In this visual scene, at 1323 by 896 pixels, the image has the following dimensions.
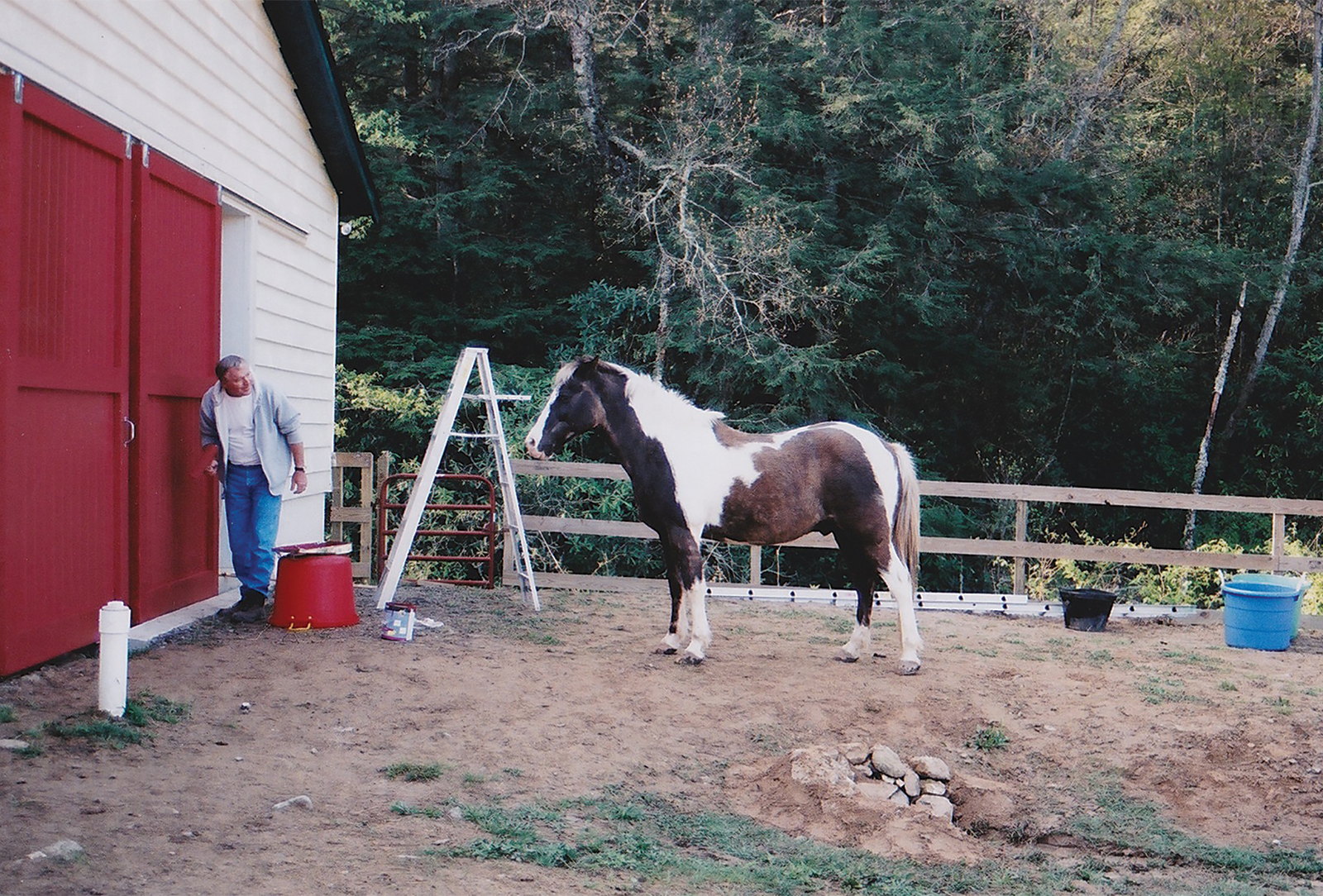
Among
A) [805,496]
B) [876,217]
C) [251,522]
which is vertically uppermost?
[876,217]

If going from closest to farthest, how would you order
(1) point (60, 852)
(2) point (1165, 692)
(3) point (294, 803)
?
(1) point (60, 852)
(3) point (294, 803)
(2) point (1165, 692)

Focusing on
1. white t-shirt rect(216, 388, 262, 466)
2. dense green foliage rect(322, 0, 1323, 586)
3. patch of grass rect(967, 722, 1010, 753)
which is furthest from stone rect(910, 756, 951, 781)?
dense green foliage rect(322, 0, 1323, 586)

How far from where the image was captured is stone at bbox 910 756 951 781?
5066 millimetres

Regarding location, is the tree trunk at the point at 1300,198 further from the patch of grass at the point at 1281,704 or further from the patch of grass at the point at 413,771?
the patch of grass at the point at 413,771

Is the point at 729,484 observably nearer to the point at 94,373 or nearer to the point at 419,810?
the point at 419,810

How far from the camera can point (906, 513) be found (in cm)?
735

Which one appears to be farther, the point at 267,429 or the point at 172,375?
the point at 267,429

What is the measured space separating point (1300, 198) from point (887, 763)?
16150 millimetres

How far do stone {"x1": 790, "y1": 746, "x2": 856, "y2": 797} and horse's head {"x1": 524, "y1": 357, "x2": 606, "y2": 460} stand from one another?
10.0 feet

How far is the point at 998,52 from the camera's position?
16.2m

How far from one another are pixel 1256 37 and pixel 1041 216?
260 inches

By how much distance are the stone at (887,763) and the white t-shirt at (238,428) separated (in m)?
3.98

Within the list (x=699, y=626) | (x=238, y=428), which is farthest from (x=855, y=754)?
(x=238, y=428)

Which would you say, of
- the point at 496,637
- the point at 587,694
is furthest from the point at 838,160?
the point at 587,694
